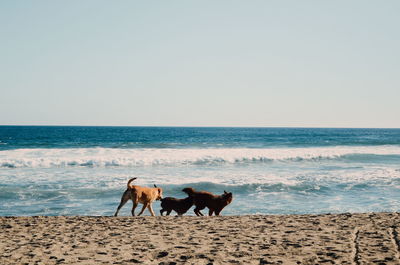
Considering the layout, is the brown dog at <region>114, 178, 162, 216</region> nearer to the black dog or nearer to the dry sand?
the black dog

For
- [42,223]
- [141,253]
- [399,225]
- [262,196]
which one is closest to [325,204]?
[262,196]

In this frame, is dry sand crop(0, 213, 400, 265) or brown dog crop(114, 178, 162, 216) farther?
brown dog crop(114, 178, 162, 216)

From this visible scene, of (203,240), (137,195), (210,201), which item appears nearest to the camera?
(203,240)

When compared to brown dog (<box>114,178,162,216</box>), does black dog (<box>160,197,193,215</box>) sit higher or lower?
lower

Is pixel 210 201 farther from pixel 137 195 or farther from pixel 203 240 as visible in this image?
pixel 203 240

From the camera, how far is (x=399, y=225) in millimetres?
6980

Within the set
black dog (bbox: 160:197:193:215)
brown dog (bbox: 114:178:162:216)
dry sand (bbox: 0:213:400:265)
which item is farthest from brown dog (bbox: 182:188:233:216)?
brown dog (bbox: 114:178:162:216)

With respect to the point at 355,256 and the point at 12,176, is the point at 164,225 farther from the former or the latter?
the point at 12,176

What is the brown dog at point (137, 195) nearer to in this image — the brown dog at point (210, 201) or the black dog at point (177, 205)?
the black dog at point (177, 205)

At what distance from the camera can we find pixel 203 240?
599 centimetres

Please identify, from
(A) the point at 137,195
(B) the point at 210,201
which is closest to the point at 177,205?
(B) the point at 210,201

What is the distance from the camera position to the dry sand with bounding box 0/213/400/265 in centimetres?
503

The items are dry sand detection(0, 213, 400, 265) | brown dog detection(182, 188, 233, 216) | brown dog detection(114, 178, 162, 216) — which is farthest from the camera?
brown dog detection(182, 188, 233, 216)

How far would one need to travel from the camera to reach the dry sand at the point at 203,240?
5031mm
